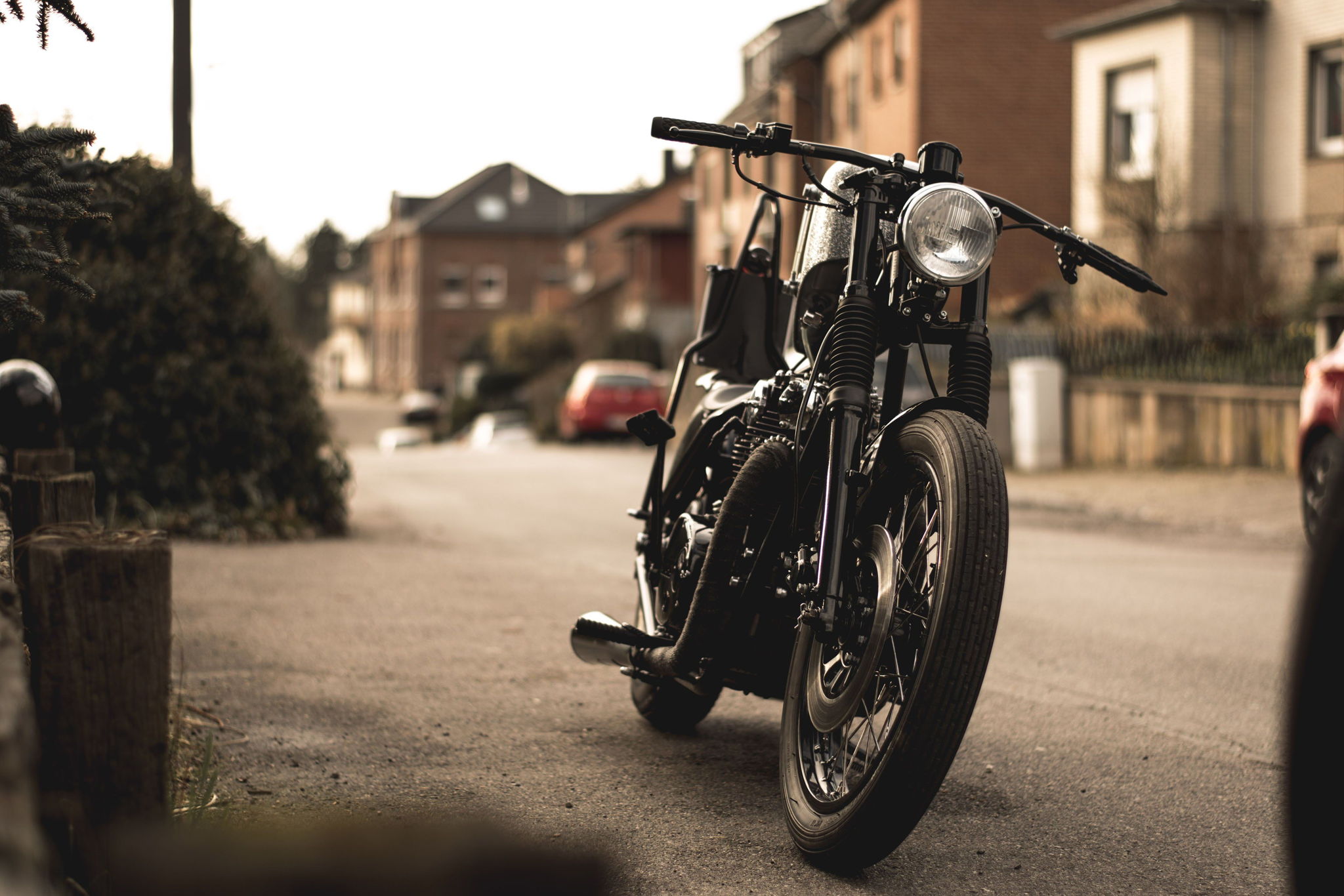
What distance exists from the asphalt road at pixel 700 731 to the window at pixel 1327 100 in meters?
17.1

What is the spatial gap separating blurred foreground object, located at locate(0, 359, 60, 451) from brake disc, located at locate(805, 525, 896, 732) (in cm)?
457

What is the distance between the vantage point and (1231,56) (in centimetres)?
2539

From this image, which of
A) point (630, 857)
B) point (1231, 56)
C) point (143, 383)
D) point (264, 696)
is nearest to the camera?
point (630, 857)

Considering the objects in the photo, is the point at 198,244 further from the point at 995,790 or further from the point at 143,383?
the point at 995,790

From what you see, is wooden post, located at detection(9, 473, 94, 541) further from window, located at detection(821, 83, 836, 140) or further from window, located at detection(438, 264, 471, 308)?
window, located at detection(438, 264, 471, 308)

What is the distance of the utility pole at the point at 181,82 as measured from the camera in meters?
12.6

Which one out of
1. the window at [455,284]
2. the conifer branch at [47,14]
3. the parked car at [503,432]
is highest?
the window at [455,284]

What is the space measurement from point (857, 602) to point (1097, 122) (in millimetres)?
26090

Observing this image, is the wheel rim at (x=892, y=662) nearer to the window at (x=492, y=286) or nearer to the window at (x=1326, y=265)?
the window at (x=1326, y=265)

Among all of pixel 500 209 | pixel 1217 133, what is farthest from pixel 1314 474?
pixel 500 209

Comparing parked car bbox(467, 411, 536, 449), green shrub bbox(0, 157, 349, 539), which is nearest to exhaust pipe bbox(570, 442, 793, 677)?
green shrub bbox(0, 157, 349, 539)

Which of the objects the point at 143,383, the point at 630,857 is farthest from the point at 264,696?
the point at 143,383

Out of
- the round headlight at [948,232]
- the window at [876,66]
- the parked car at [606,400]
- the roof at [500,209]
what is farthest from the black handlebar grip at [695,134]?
the roof at [500,209]

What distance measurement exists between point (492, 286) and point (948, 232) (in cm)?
8148
